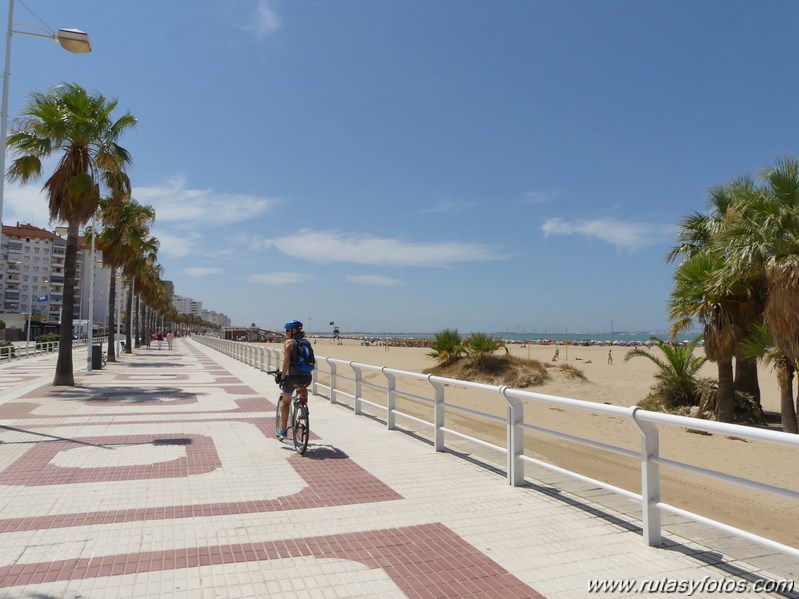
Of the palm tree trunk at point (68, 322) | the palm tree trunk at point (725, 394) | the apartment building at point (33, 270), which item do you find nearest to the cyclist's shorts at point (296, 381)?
the palm tree trunk at point (725, 394)

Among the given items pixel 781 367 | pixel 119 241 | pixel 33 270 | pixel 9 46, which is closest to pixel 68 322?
pixel 9 46

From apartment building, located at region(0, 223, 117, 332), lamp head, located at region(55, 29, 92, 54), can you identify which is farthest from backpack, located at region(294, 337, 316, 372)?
apartment building, located at region(0, 223, 117, 332)

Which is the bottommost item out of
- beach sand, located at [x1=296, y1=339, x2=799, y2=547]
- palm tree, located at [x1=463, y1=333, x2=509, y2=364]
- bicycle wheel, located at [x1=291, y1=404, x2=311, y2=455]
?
beach sand, located at [x1=296, y1=339, x2=799, y2=547]

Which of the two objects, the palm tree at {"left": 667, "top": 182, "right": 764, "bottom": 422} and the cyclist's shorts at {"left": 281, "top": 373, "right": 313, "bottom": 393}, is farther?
the palm tree at {"left": 667, "top": 182, "right": 764, "bottom": 422}

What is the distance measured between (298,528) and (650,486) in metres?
2.71

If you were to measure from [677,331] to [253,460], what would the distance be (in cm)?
1118

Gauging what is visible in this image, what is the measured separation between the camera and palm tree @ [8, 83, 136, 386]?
1522 centimetres

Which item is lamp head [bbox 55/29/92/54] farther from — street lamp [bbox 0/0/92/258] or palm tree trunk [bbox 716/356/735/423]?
palm tree trunk [bbox 716/356/735/423]

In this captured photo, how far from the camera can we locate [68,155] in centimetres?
1576

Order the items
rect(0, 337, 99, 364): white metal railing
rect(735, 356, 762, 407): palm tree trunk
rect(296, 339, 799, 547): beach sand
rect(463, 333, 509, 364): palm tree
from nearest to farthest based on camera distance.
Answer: rect(296, 339, 799, 547): beach sand, rect(735, 356, 762, 407): palm tree trunk, rect(463, 333, 509, 364): palm tree, rect(0, 337, 99, 364): white metal railing

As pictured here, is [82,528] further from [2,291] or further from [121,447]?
[2,291]

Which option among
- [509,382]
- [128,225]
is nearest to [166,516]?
[509,382]

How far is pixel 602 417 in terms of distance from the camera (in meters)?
15.3

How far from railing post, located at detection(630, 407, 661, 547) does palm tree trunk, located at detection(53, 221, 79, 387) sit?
15.6 metres
